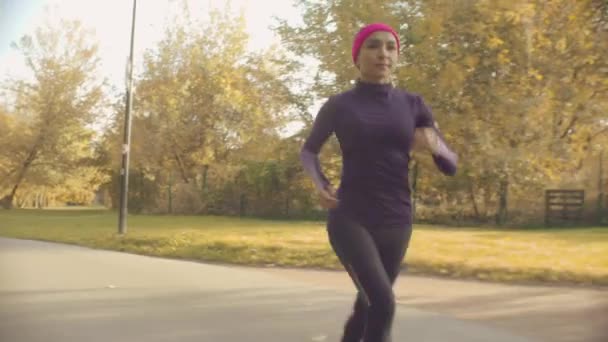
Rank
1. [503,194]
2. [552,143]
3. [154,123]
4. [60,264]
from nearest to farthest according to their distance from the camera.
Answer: [60,264] < [552,143] < [503,194] < [154,123]

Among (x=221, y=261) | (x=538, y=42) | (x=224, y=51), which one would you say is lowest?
(x=221, y=261)

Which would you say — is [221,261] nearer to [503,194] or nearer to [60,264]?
[60,264]

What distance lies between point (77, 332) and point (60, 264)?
178 inches

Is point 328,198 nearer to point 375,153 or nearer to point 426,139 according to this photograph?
point 375,153

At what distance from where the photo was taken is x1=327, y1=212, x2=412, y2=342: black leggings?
9.96ft

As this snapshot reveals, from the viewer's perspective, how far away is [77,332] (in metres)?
4.67

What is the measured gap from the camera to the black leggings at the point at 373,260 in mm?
3035

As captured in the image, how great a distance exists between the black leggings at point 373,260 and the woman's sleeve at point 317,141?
0.68 ft

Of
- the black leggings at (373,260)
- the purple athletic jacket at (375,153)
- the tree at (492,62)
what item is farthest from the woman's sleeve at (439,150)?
the tree at (492,62)

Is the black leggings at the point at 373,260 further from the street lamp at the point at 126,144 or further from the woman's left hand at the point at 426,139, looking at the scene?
the street lamp at the point at 126,144

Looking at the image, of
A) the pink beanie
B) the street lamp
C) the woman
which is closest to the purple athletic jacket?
the woman

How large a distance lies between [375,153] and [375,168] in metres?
0.07

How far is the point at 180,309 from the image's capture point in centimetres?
571

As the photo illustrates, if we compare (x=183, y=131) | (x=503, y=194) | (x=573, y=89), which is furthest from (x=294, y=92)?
(x=183, y=131)
